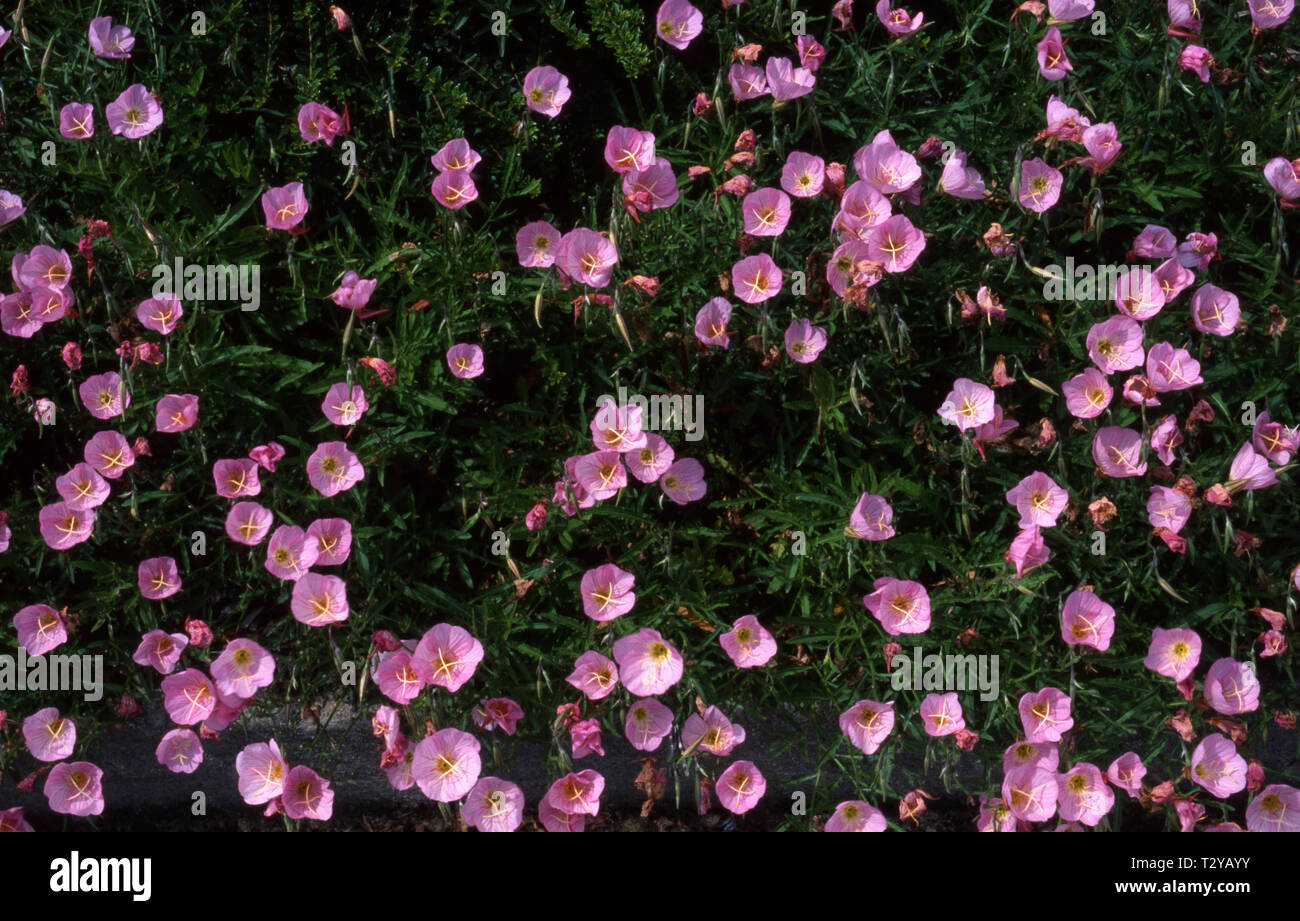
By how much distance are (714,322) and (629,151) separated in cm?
43

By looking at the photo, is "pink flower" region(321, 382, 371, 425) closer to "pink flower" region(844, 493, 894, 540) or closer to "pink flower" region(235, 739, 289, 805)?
"pink flower" region(235, 739, 289, 805)

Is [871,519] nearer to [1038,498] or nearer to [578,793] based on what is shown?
[1038,498]

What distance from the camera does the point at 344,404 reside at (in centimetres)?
241

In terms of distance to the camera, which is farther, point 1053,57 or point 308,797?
point 1053,57

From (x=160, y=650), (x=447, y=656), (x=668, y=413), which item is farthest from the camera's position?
(x=668, y=413)

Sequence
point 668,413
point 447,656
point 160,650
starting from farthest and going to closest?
point 668,413 → point 160,650 → point 447,656

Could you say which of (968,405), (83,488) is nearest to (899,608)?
(968,405)

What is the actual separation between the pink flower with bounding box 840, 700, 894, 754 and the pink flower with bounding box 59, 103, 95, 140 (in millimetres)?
2145

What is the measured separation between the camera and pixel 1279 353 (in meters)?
2.55

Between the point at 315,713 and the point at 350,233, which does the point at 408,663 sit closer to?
the point at 315,713

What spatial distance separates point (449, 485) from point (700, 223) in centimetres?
91

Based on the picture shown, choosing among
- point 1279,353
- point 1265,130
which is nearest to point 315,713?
point 1279,353

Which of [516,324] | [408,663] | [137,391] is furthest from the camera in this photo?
[516,324]

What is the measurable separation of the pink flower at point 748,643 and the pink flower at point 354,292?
43.2 inches
